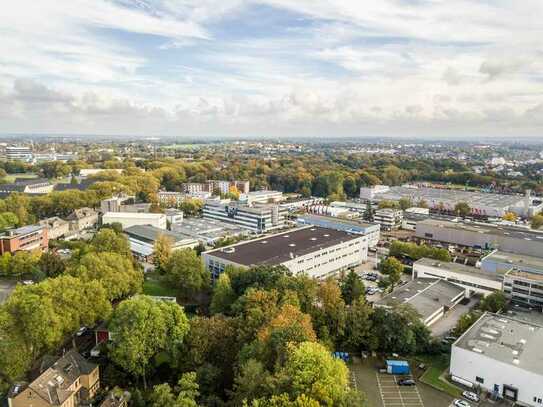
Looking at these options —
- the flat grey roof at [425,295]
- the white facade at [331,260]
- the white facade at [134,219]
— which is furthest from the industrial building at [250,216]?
the flat grey roof at [425,295]

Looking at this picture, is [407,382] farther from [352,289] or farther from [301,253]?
[301,253]

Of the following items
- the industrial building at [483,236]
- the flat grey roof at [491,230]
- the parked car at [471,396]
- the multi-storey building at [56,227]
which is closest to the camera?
the parked car at [471,396]

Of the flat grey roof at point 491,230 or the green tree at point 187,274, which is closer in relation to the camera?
the green tree at point 187,274

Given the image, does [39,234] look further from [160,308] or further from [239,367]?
[239,367]

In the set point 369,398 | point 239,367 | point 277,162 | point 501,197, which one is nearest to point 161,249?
point 239,367

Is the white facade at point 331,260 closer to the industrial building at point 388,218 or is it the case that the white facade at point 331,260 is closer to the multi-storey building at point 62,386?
Result: the industrial building at point 388,218
